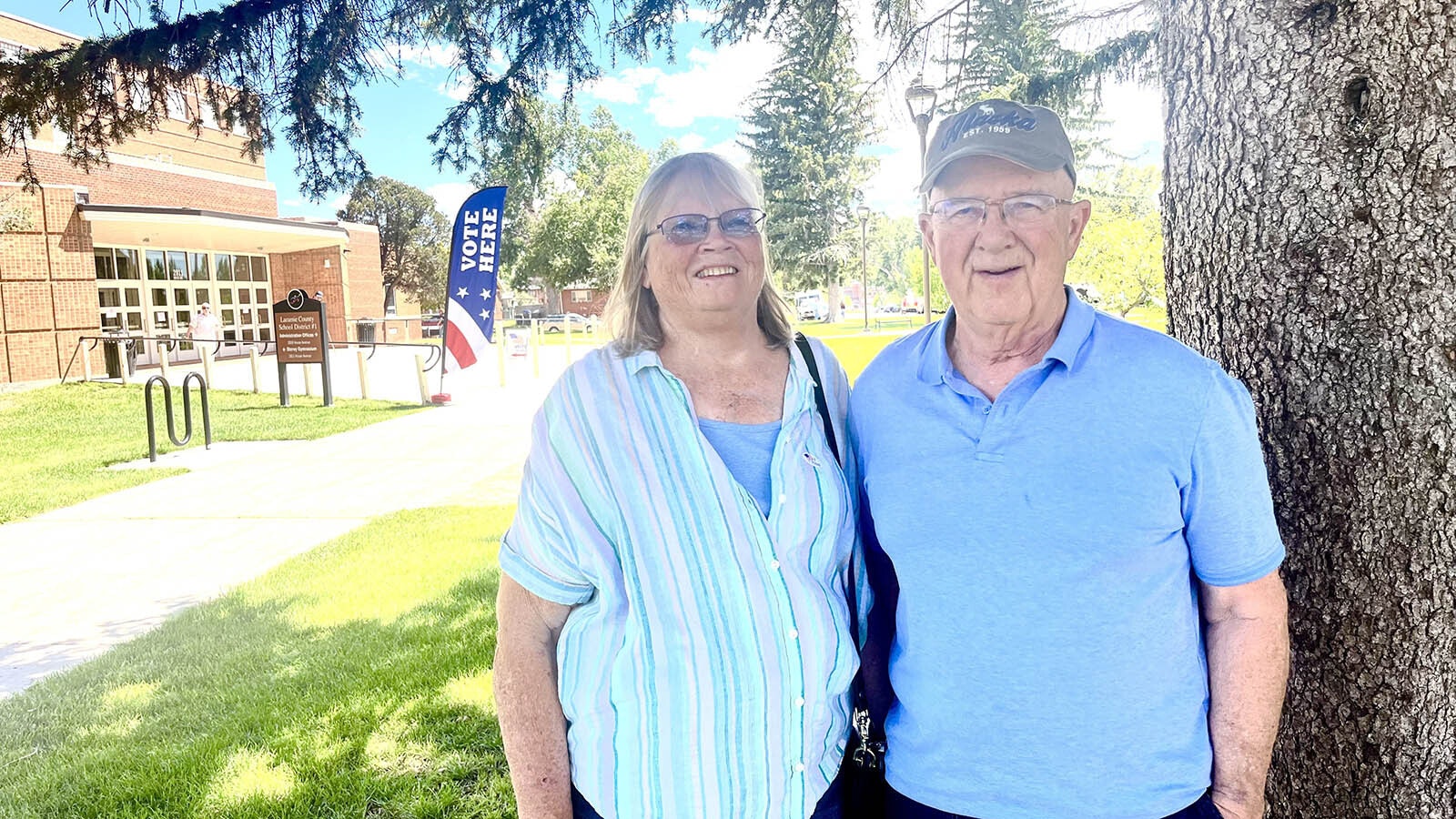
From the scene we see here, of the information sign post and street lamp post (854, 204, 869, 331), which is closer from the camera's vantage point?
the information sign post

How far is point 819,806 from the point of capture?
1836 millimetres

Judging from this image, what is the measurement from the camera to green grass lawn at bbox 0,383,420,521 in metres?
9.76

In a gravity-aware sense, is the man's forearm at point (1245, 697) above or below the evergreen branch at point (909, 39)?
below

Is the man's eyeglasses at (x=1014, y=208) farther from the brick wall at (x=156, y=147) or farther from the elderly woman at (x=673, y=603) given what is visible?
the brick wall at (x=156, y=147)

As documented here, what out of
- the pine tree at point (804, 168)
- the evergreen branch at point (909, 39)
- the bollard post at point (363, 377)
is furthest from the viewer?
the pine tree at point (804, 168)

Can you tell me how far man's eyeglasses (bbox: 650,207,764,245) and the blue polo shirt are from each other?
71 cm

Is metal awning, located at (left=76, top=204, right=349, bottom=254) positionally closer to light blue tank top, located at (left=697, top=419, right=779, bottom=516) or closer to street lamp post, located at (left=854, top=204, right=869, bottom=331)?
street lamp post, located at (left=854, top=204, right=869, bottom=331)

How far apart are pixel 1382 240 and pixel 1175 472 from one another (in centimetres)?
72

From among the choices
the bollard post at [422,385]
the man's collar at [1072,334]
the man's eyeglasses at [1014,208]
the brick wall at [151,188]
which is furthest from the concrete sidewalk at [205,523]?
the brick wall at [151,188]

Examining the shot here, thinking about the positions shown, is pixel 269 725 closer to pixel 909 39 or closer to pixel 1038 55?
pixel 909 39

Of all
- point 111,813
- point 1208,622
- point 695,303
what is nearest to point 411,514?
point 111,813

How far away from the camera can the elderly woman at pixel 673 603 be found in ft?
5.64

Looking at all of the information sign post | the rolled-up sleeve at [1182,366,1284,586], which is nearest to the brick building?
the information sign post

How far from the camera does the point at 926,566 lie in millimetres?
1649
